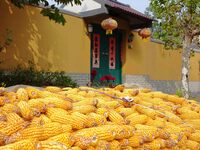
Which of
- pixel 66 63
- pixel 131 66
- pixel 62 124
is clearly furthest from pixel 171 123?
pixel 131 66

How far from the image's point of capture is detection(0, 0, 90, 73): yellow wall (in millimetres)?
10672

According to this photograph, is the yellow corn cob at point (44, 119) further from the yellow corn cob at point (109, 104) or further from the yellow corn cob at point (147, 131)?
the yellow corn cob at point (147, 131)

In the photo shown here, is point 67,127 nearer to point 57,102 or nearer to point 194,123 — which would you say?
point 57,102

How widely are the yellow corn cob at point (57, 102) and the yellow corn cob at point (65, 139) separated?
1.61 feet

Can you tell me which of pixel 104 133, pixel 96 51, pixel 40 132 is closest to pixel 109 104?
pixel 104 133

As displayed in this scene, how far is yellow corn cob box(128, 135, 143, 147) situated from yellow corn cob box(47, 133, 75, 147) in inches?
24.7

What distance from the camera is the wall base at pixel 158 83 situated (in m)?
16.2

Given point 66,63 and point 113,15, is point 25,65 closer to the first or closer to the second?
point 66,63

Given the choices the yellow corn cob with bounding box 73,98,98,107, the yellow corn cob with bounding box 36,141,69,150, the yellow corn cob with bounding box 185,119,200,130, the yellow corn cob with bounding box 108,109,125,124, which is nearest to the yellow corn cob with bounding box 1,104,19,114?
the yellow corn cob with bounding box 36,141,69,150

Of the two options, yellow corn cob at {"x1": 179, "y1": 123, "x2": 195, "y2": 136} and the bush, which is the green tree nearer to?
the bush

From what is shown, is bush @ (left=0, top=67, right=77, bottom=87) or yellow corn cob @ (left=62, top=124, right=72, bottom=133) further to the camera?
bush @ (left=0, top=67, right=77, bottom=87)

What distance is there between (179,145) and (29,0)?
26.5 ft

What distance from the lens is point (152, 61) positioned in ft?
59.6

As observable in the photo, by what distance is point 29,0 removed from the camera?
10312 millimetres
